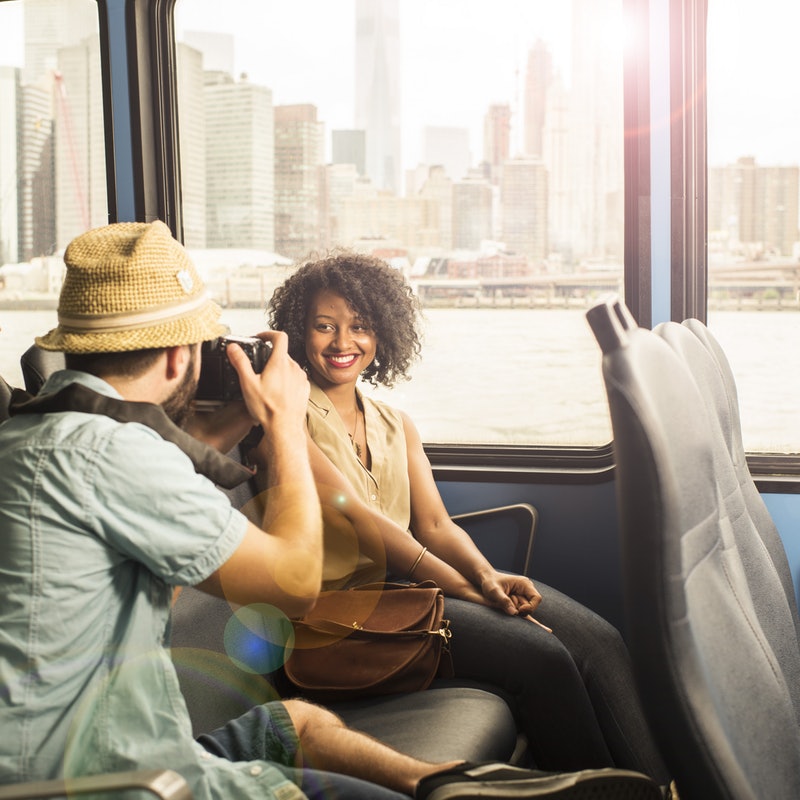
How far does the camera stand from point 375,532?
2279 mm

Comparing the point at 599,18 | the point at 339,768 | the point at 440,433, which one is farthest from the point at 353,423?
the point at 599,18

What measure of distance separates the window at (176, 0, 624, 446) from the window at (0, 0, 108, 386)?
30 centimetres

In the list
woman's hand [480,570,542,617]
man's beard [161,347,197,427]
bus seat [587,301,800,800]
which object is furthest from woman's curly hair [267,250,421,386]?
bus seat [587,301,800,800]

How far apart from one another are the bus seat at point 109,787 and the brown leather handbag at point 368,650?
95 cm

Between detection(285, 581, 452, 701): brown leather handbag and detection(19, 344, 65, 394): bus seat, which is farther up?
detection(19, 344, 65, 394): bus seat

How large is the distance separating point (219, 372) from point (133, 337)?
378mm

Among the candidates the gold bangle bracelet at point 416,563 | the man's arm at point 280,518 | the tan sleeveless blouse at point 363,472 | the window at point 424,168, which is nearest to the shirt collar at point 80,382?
the man's arm at point 280,518

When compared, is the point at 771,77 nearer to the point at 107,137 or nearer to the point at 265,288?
the point at 265,288

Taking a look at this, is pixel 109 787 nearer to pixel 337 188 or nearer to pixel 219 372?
pixel 219 372

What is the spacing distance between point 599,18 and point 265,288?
47.8 inches

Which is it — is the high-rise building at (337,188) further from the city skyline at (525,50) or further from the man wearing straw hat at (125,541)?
the man wearing straw hat at (125,541)

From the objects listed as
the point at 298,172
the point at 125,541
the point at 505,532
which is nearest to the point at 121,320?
the point at 125,541

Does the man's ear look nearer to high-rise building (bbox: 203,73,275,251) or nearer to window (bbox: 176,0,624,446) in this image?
window (bbox: 176,0,624,446)

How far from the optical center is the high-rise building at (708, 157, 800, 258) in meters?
2.55
